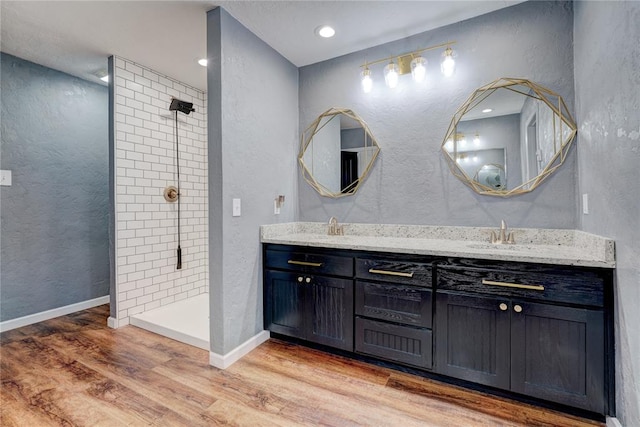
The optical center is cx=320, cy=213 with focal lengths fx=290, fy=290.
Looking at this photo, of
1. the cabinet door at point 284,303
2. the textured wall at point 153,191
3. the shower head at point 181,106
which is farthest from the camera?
the shower head at point 181,106

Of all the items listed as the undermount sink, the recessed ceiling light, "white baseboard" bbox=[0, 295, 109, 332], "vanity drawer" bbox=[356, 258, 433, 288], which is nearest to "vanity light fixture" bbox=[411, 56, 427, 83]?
the recessed ceiling light

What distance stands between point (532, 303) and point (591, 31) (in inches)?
59.8

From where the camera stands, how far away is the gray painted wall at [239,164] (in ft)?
6.71

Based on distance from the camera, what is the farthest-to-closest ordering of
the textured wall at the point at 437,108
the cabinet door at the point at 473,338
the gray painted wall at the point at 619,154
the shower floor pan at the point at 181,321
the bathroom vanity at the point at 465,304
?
1. the shower floor pan at the point at 181,321
2. the textured wall at the point at 437,108
3. the cabinet door at the point at 473,338
4. the bathroom vanity at the point at 465,304
5. the gray painted wall at the point at 619,154

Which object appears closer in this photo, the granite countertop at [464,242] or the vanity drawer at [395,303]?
the granite countertop at [464,242]

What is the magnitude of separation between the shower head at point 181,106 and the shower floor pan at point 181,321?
7.05 feet

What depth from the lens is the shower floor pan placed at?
2438 millimetres

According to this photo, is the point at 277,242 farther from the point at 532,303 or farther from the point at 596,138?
the point at 596,138

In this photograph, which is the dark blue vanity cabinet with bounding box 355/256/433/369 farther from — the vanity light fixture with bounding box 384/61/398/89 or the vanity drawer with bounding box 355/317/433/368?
the vanity light fixture with bounding box 384/61/398/89

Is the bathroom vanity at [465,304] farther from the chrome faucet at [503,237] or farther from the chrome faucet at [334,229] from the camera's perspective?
the chrome faucet at [334,229]

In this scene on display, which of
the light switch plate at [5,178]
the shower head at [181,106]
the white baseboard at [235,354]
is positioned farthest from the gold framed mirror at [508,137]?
the light switch plate at [5,178]

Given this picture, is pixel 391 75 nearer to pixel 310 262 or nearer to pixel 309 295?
pixel 310 262

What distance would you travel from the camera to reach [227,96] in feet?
6.79

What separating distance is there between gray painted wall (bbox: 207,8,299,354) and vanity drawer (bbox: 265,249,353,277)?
0.14 meters
